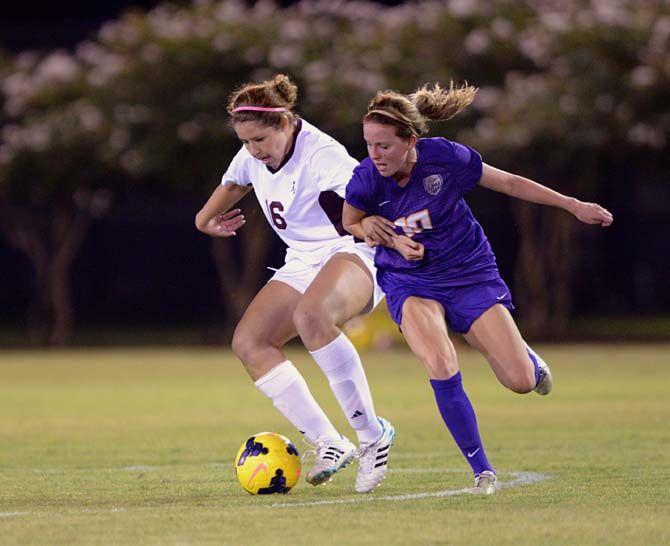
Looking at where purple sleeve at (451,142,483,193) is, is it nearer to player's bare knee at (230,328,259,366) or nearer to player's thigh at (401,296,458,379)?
player's thigh at (401,296,458,379)

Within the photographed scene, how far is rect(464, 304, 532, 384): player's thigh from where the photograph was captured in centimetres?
805

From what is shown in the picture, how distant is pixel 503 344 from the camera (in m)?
8.05

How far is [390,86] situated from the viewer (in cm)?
2627

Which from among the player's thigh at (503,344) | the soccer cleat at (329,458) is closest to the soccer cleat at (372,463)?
the soccer cleat at (329,458)

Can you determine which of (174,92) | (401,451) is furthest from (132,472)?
(174,92)

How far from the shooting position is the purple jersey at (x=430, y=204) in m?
8.05

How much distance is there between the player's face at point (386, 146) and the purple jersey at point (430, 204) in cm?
17

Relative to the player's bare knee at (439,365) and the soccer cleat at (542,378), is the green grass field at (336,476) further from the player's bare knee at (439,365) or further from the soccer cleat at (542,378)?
the player's bare knee at (439,365)

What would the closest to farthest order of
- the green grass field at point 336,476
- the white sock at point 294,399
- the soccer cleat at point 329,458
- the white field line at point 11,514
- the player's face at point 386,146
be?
the green grass field at point 336,476, the white field line at point 11,514, the player's face at point 386,146, the soccer cleat at point 329,458, the white sock at point 294,399

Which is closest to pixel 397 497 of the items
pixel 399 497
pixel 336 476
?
pixel 399 497

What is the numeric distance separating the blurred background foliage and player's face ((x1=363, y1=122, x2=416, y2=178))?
17.3 metres

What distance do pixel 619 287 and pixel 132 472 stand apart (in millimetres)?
31953

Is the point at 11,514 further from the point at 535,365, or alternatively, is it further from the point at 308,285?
the point at 535,365

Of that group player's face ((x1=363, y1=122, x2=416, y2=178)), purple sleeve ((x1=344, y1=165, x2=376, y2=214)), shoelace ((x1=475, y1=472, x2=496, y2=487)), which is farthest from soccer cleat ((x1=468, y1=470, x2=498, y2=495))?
player's face ((x1=363, y1=122, x2=416, y2=178))
